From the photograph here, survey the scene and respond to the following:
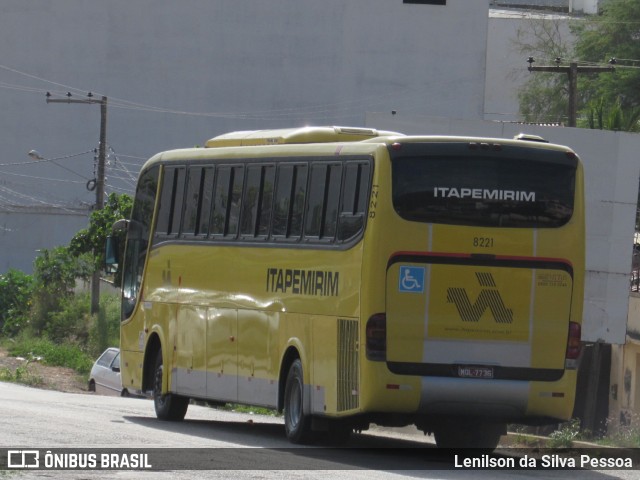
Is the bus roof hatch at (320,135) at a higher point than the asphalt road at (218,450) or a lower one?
higher


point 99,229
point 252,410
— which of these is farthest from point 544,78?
point 252,410

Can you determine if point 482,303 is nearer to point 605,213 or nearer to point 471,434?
point 471,434

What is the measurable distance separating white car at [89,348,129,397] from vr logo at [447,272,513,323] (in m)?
18.1

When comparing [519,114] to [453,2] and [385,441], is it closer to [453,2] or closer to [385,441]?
[453,2]

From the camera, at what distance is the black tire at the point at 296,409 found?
1557cm

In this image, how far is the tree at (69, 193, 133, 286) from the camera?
43.6 metres

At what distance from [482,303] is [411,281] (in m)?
0.80

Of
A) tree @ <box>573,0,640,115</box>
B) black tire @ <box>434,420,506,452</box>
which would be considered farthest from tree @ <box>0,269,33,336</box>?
black tire @ <box>434,420,506,452</box>

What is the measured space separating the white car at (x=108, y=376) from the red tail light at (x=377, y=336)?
17976mm

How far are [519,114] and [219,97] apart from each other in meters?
14.3

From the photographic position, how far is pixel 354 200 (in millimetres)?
14742

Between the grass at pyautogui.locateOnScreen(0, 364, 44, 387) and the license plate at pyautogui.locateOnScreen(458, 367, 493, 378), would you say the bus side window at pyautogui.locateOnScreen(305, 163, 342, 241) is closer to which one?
the license plate at pyautogui.locateOnScreen(458, 367, 493, 378)

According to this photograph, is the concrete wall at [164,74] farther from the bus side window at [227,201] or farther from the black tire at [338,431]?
the black tire at [338,431]

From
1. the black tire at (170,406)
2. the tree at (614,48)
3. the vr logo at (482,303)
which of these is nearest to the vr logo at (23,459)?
the vr logo at (482,303)
